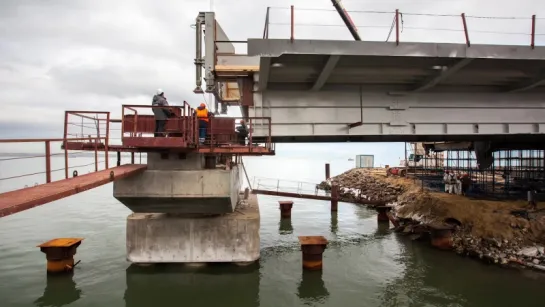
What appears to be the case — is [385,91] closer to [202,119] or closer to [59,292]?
[202,119]

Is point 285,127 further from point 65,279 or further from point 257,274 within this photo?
point 65,279

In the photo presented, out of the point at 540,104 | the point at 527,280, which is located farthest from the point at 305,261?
the point at 540,104

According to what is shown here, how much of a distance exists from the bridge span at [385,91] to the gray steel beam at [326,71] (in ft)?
0.10

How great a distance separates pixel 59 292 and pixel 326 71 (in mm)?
10518

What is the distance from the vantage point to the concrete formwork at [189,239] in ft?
38.4

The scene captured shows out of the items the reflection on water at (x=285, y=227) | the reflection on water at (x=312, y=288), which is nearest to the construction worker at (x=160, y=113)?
the reflection on water at (x=312, y=288)

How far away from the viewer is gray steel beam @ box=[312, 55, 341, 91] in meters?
9.31

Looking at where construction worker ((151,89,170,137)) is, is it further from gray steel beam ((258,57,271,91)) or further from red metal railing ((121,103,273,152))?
gray steel beam ((258,57,271,91))

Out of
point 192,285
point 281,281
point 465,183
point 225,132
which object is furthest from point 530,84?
point 192,285

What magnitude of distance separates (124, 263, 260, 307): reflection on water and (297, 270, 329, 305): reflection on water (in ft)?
4.71

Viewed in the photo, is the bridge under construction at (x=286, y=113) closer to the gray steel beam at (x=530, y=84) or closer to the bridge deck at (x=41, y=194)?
the gray steel beam at (x=530, y=84)

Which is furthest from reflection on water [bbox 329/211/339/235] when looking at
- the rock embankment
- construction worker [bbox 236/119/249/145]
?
construction worker [bbox 236/119/249/145]

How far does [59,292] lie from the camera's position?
10.2m

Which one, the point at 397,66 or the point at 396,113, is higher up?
the point at 397,66
